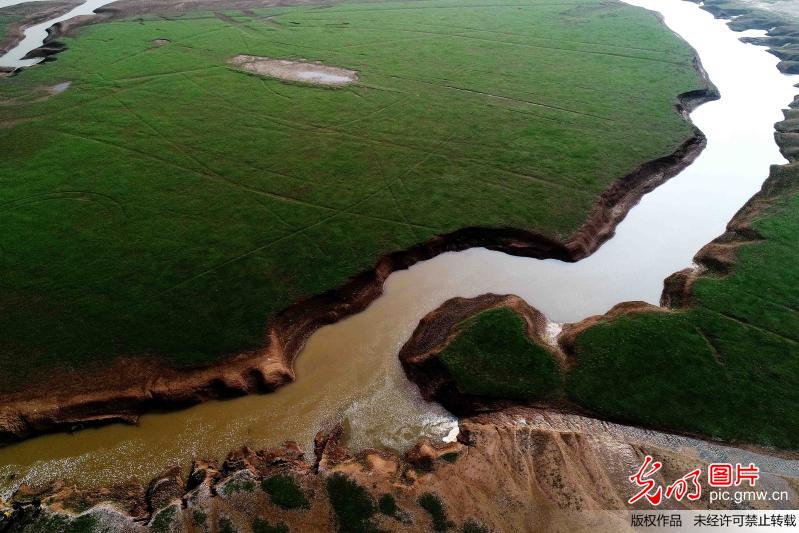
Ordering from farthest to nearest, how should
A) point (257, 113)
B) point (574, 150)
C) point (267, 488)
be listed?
point (257, 113), point (574, 150), point (267, 488)

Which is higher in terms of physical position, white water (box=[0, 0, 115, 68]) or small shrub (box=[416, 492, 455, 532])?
white water (box=[0, 0, 115, 68])

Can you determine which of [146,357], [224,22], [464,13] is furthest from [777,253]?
[224,22]

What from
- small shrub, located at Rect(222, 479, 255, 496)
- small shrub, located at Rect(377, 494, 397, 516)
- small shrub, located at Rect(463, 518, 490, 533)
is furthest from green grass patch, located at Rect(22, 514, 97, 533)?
small shrub, located at Rect(463, 518, 490, 533)

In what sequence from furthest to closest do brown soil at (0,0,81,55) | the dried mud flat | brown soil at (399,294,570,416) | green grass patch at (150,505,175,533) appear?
brown soil at (0,0,81,55)
the dried mud flat
brown soil at (399,294,570,416)
green grass patch at (150,505,175,533)

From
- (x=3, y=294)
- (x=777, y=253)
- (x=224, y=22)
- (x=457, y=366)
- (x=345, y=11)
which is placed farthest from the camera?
(x=345, y=11)

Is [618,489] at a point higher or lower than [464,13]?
lower

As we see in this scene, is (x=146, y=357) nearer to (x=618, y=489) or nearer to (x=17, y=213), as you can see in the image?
(x=17, y=213)

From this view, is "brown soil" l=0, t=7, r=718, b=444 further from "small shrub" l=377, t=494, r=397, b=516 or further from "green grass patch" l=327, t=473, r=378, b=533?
"small shrub" l=377, t=494, r=397, b=516
